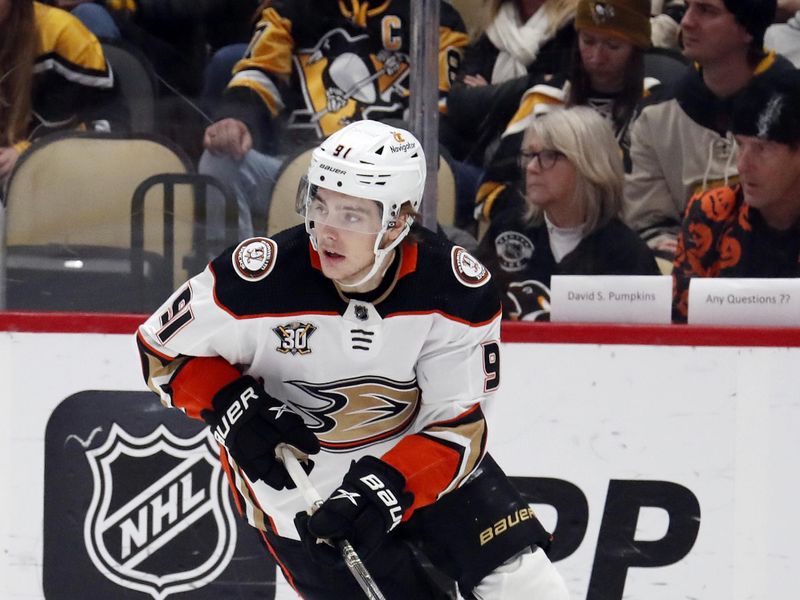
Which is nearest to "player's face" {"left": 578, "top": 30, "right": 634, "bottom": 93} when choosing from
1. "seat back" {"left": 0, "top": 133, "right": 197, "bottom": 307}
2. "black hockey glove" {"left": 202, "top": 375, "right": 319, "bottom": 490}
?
"seat back" {"left": 0, "top": 133, "right": 197, "bottom": 307}

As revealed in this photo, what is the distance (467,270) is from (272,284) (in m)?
0.33

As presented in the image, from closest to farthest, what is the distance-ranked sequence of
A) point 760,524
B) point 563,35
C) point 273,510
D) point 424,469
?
1. point 424,469
2. point 273,510
3. point 760,524
4. point 563,35

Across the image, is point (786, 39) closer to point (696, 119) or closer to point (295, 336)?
point (696, 119)

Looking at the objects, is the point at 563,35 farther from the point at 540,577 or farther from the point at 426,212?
the point at 540,577

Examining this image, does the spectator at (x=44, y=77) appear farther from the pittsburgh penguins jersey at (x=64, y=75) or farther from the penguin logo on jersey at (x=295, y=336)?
the penguin logo on jersey at (x=295, y=336)

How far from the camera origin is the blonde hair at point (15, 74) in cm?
294

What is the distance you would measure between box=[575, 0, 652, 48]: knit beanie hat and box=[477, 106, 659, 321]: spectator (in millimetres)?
205

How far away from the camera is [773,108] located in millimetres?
2861

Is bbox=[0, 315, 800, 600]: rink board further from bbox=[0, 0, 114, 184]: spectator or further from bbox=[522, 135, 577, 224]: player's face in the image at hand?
bbox=[0, 0, 114, 184]: spectator

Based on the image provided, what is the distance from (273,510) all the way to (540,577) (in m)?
0.49

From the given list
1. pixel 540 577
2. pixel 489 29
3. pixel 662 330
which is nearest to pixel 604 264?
pixel 662 330

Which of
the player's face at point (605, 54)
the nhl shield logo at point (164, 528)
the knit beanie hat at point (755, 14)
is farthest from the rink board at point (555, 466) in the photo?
the knit beanie hat at point (755, 14)

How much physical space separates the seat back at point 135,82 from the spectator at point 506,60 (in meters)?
0.75

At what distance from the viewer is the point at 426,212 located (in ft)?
9.20
